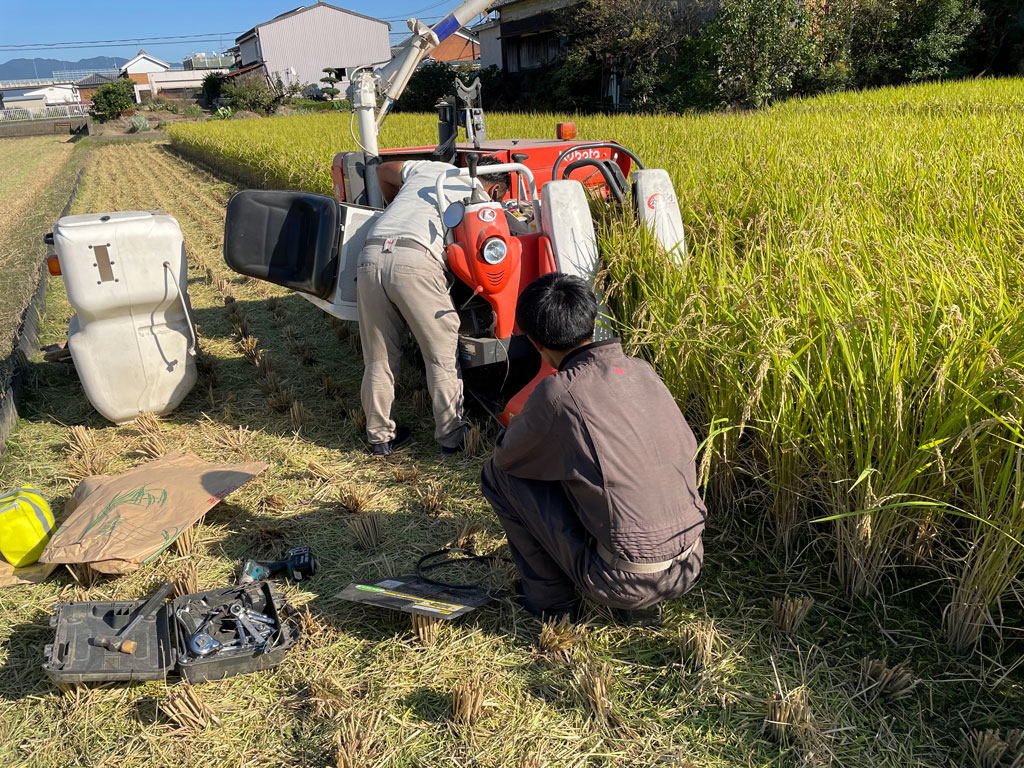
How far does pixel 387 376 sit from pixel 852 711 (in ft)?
8.18

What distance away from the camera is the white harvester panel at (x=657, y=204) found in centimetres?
347

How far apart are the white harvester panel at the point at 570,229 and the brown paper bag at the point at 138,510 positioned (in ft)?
5.63

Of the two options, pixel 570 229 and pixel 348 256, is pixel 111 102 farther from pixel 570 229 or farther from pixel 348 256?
pixel 570 229

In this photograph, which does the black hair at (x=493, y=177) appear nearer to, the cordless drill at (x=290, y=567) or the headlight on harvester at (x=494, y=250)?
the headlight on harvester at (x=494, y=250)

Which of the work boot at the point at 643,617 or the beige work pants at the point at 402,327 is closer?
the work boot at the point at 643,617

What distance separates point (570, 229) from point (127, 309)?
8.19 ft

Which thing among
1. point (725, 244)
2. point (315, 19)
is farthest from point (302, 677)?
point (315, 19)

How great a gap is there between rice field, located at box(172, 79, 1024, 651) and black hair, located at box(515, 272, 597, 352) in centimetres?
36

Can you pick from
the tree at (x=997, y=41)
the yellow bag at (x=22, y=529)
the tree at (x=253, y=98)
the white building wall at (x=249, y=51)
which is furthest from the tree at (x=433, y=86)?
the yellow bag at (x=22, y=529)


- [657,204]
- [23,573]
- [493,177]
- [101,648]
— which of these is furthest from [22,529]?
[493,177]

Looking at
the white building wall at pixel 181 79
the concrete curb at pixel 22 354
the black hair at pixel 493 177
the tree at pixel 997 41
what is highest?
the white building wall at pixel 181 79

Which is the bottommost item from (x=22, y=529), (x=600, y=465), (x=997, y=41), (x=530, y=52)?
(x=22, y=529)

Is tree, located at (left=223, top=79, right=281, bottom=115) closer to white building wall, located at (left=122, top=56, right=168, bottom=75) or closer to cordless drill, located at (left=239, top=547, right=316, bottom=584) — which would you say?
cordless drill, located at (left=239, top=547, right=316, bottom=584)

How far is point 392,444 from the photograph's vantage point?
388 cm
